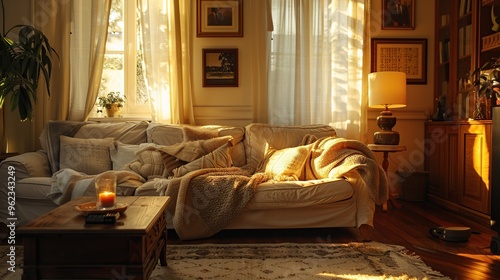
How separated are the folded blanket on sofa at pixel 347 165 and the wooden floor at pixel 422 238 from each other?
36 cm

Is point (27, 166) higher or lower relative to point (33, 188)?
higher

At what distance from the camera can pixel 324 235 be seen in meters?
2.97

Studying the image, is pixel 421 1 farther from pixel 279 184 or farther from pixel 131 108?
pixel 131 108

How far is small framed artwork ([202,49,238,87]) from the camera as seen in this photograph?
158 inches

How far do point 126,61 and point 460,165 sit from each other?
11.0 ft

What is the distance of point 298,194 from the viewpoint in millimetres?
2789

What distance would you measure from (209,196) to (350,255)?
101 cm

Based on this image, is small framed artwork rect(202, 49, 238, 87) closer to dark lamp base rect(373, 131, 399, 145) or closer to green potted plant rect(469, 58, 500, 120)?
dark lamp base rect(373, 131, 399, 145)

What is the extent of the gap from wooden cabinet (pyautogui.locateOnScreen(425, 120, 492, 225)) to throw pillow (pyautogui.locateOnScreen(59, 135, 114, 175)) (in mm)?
3067

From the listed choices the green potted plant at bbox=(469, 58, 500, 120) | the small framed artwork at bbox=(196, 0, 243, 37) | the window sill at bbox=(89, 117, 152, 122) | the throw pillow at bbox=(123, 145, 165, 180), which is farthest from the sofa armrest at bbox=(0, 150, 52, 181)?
the green potted plant at bbox=(469, 58, 500, 120)

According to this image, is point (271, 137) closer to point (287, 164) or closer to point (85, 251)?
point (287, 164)

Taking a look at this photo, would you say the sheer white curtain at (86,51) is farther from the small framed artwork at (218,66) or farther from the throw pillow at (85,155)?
the small framed artwork at (218,66)

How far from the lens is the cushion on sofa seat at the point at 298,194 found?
110 inches

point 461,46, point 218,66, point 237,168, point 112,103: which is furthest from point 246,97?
point 461,46
